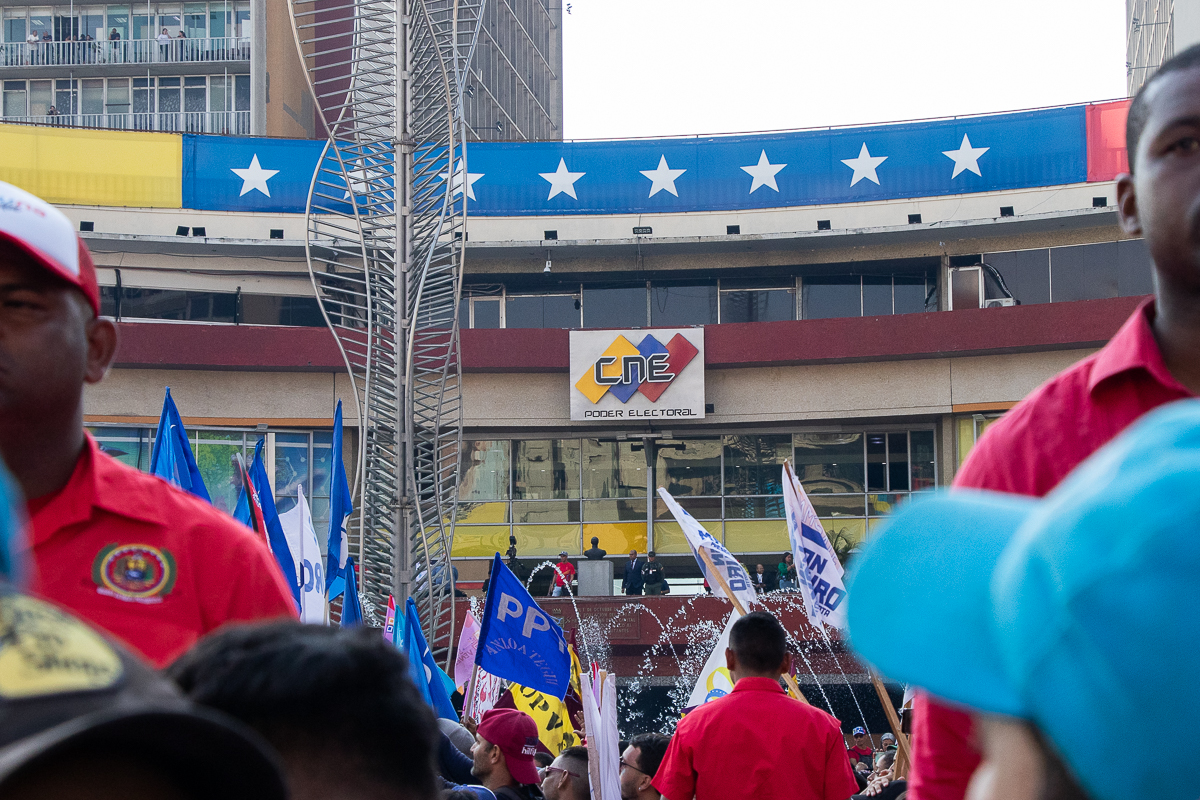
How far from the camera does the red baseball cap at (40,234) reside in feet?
5.24

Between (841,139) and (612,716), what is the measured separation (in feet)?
74.9

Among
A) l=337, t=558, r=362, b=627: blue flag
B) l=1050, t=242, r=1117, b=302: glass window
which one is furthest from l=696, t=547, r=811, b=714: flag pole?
l=1050, t=242, r=1117, b=302: glass window

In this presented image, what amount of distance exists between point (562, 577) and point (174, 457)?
1735cm

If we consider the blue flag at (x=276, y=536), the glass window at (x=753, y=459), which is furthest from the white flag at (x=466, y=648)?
the glass window at (x=753, y=459)

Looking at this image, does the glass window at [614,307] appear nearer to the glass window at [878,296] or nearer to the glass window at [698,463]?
the glass window at [698,463]

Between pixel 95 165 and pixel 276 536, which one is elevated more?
pixel 95 165

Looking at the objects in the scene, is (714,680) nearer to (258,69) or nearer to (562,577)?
(562,577)

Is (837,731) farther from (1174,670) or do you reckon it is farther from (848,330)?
(848,330)

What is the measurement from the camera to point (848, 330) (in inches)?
1038

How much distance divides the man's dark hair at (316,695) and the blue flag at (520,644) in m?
7.41

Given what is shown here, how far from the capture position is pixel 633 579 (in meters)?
25.3

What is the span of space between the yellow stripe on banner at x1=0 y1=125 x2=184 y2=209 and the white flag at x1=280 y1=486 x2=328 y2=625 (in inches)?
690

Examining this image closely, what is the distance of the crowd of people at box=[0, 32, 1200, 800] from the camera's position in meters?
0.67

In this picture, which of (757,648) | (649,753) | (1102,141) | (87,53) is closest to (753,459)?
(1102,141)
